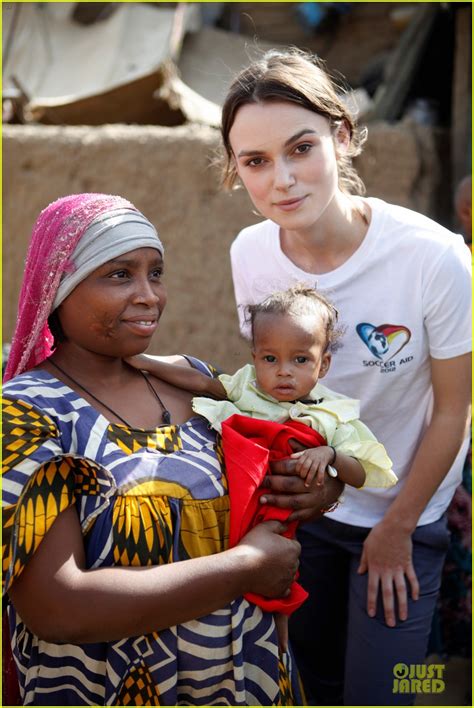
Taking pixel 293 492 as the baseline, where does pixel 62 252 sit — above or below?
above

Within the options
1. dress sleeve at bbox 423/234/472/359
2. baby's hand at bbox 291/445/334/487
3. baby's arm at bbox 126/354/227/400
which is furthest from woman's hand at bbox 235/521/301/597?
dress sleeve at bbox 423/234/472/359

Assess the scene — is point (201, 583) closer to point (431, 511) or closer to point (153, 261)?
point (153, 261)

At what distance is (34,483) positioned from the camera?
1.66 meters

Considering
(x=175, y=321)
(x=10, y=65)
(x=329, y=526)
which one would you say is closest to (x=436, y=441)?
(x=329, y=526)

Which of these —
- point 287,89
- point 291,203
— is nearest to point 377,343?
point 291,203

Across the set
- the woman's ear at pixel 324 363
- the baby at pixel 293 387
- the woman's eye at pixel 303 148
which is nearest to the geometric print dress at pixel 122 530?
the baby at pixel 293 387

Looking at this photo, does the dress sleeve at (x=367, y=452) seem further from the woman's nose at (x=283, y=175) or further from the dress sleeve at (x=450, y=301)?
the woman's nose at (x=283, y=175)

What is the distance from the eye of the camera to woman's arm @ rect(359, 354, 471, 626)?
2371 mm

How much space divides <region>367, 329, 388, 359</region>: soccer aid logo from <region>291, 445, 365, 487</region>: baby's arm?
424 millimetres

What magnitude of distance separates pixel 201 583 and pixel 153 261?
0.74 m

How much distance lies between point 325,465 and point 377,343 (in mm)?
537

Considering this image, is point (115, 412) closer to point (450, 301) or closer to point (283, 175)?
point (283, 175)

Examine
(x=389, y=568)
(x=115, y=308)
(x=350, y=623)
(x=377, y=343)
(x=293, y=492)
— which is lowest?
(x=350, y=623)

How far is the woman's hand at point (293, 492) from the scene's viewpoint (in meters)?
1.99
